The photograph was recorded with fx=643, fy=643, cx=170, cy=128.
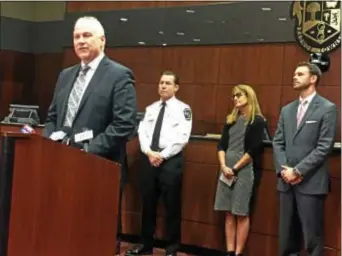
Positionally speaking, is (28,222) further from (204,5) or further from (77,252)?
(204,5)

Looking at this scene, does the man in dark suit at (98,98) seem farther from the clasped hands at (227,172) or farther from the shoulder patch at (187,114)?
the shoulder patch at (187,114)

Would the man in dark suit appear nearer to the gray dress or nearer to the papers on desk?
the papers on desk

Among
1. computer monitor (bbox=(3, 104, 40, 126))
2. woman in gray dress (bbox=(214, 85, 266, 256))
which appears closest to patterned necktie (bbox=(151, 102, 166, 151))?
woman in gray dress (bbox=(214, 85, 266, 256))

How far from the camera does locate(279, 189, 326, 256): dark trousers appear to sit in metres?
4.23

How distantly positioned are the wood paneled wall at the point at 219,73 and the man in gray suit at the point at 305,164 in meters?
1.07

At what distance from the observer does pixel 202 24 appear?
6227 mm

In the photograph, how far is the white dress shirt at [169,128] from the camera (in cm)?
483

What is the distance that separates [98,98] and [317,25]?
3.11 metres

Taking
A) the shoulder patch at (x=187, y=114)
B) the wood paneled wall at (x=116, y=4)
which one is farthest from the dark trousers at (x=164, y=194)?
the wood paneled wall at (x=116, y=4)

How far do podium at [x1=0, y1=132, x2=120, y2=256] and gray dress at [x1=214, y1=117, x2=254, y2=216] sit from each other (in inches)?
79.0

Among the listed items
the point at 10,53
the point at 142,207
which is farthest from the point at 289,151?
the point at 10,53

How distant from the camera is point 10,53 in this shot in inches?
315

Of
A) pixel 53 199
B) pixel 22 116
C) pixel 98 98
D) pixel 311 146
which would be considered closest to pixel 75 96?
pixel 98 98

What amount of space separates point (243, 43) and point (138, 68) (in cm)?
120
